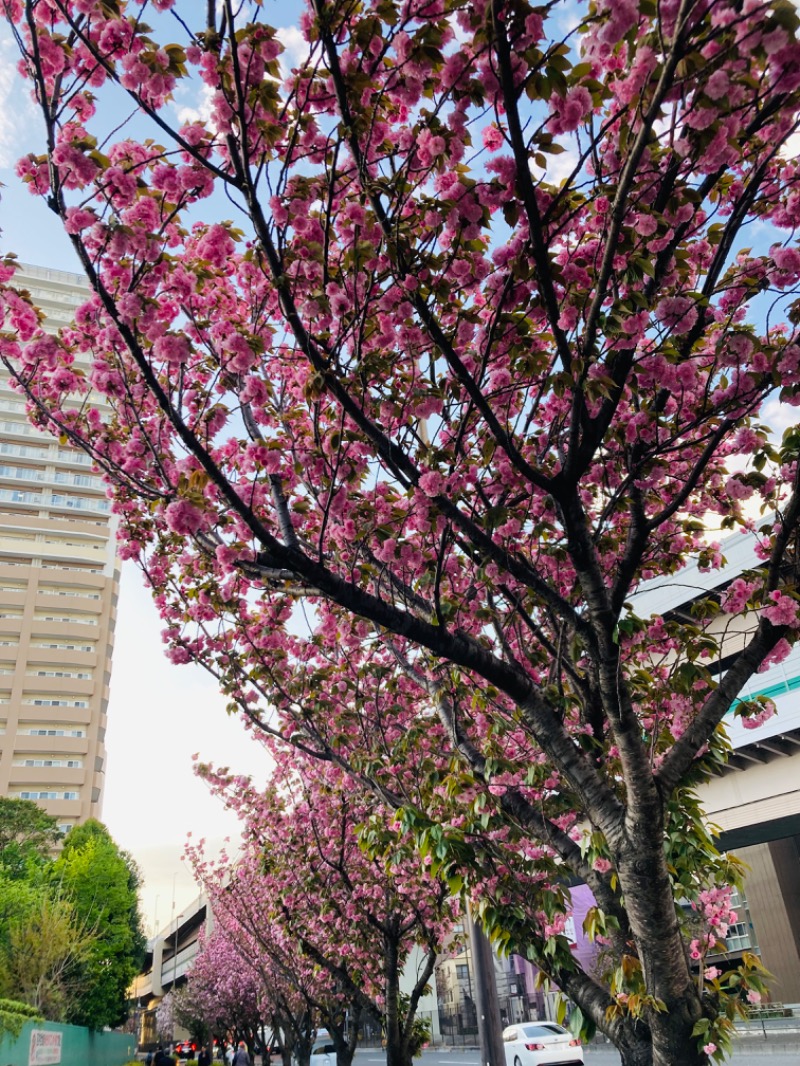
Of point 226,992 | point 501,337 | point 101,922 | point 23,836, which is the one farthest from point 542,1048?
point 23,836

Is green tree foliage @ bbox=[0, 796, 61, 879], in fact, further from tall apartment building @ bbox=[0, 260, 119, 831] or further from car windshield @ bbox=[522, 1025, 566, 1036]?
car windshield @ bbox=[522, 1025, 566, 1036]

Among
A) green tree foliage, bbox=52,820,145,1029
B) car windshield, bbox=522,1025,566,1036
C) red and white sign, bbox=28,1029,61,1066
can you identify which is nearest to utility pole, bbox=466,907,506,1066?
car windshield, bbox=522,1025,566,1036

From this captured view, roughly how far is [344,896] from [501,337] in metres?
8.65

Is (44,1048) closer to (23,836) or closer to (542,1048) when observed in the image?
(542,1048)

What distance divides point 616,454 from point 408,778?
4742 mm

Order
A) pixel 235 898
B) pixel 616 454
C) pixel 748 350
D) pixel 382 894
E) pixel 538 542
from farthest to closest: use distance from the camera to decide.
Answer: pixel 235 898, pixel 382 894, pixel 538 542, pixel 616 454, pixel 748 350

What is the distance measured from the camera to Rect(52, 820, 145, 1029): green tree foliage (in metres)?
30.4

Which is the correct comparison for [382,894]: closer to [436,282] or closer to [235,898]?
[436,282]

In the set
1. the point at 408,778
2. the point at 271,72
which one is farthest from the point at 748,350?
the point at 408,778

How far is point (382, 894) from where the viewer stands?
375 inches

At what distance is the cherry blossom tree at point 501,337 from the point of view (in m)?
3.18

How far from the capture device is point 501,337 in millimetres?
4020

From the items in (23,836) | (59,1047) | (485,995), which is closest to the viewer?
(485,995)

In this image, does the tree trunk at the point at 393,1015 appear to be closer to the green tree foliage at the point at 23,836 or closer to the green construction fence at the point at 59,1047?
the green construction fence at the point at 59,1047
